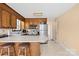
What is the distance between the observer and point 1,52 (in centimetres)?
391

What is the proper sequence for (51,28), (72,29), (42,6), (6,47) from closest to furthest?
(6,47) < (42,6) < (72,29) < (51,28)

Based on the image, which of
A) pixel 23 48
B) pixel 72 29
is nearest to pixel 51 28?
pixel 72 29

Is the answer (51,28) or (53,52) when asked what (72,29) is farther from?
(51,28)

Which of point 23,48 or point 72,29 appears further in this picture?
point 72,29

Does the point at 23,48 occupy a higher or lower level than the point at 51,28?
lower

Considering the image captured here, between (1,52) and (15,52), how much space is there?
1.55ft

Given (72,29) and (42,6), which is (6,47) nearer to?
(42,6)

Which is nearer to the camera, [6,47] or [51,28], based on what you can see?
[6,47]

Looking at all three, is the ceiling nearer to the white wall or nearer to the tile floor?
the tile floor

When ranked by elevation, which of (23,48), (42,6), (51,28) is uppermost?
(42,6)

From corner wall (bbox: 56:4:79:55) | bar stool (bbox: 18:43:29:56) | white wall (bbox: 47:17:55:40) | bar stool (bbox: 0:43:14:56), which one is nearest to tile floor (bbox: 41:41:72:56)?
corner wall (bbox: 56:4:79:55)

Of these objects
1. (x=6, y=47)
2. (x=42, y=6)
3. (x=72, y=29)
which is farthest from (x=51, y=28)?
(x=6, y=47)

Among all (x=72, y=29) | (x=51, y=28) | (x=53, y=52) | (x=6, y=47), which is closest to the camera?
(x=6, y=47)

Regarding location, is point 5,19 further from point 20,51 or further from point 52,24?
point 52,24
